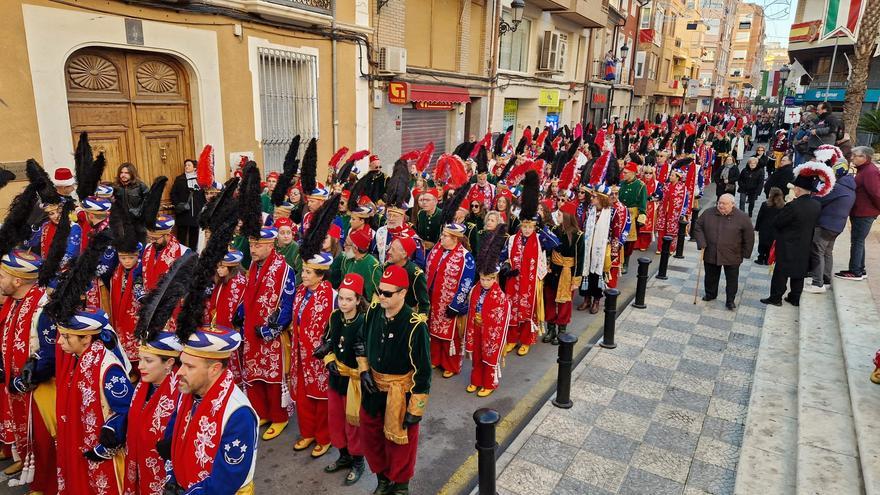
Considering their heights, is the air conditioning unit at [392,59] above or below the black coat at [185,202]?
above

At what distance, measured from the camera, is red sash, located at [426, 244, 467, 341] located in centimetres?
639

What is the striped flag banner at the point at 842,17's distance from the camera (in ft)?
96.6

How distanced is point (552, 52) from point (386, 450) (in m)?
23.5

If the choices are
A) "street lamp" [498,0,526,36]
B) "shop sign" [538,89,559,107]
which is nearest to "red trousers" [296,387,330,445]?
"street lamp" [498,0,526,36]

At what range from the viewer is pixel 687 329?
813 cm

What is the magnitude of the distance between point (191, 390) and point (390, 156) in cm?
1307

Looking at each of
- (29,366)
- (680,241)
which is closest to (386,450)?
(29,366)

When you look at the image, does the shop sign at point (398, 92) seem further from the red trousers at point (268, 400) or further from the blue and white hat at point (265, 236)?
the red trousers at point (268, 400)

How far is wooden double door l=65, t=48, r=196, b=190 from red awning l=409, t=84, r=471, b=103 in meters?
6.63

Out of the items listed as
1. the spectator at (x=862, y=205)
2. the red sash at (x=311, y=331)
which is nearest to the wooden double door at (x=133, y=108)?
the red sash at (x=311, y=331)

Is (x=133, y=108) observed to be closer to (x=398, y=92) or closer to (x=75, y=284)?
(x=398, y=92)

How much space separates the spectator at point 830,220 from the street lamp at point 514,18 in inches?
437

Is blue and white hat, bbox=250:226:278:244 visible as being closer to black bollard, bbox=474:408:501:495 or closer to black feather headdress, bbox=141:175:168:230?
black feather headdress, bbox=141:175:168:230

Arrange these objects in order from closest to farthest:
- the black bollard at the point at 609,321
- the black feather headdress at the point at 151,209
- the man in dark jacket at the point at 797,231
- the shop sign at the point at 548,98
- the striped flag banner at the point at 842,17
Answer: the black feather headdress at the point at 151,209 → the black bollard at the point at 609,321 → the man in dark jacket at the point at 797,231 → the shop sign at the point at 548,98 → the striped flag banner at the point at 842,17
